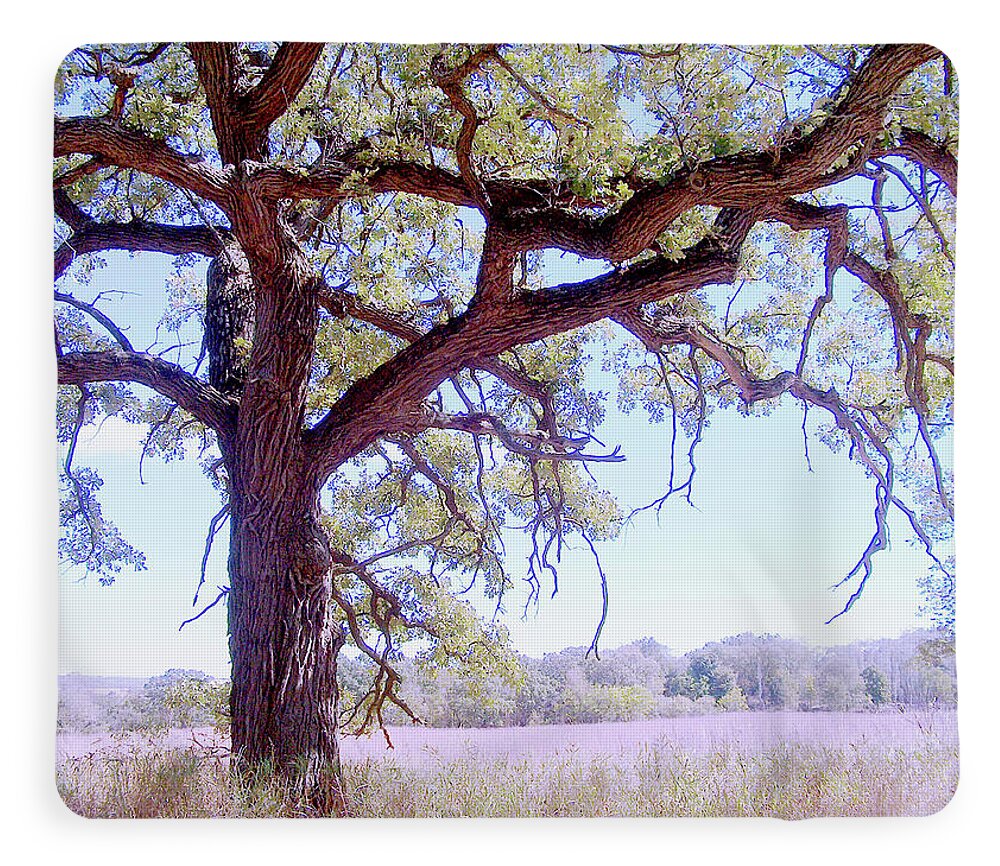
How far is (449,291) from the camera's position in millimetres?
2590

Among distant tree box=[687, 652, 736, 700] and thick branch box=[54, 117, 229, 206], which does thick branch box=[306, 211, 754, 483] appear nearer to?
thick branch box=[54, 117, 229, 206]

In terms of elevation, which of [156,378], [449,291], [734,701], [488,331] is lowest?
[734,701]

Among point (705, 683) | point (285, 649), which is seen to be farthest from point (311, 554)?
point (705, 683)

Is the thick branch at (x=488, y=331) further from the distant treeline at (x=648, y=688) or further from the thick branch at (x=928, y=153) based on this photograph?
the distant treeline at (x=648, y=688)

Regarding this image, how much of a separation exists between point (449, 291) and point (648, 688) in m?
1.14

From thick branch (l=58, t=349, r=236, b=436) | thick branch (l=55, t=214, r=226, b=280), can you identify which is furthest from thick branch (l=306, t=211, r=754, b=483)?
thick branch (l=55, t=214, r=226, b=280)

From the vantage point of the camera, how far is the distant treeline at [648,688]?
2.47 m

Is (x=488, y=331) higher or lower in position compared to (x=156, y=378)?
higher

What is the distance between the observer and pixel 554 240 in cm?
251

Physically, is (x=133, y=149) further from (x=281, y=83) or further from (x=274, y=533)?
(x=274, y=533)
